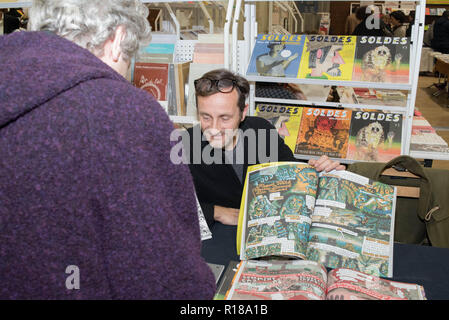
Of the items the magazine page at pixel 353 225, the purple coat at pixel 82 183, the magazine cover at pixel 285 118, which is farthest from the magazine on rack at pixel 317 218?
the magazine cover at pixel 285 118

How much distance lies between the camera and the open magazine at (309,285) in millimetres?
1043

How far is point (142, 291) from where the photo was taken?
2.43ft

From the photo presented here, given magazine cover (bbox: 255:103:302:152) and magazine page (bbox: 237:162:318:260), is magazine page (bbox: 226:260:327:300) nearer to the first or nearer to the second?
magazine page (bbox: 237:162:318:260)

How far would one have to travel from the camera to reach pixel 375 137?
2559mm

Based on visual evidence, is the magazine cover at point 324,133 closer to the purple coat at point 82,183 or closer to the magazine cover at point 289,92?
the magazine cover at point 289,92

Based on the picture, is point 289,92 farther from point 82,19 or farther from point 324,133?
point 82,19

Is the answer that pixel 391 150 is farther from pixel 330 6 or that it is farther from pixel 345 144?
pixel 330 6

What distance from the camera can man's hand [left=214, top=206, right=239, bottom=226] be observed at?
5.10 ft

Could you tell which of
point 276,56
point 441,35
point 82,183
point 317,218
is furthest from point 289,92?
point 441,35

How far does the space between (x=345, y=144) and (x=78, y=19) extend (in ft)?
6.77

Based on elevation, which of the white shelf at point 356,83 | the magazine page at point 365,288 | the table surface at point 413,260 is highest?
the white shelf at point 356,83

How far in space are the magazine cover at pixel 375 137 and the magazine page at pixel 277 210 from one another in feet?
4.33

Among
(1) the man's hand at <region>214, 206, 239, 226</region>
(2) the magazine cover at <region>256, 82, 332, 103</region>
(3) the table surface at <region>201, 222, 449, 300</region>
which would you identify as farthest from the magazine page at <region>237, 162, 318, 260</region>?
(2) the magazine cover at <region>256, 82, 332, 103</region>
